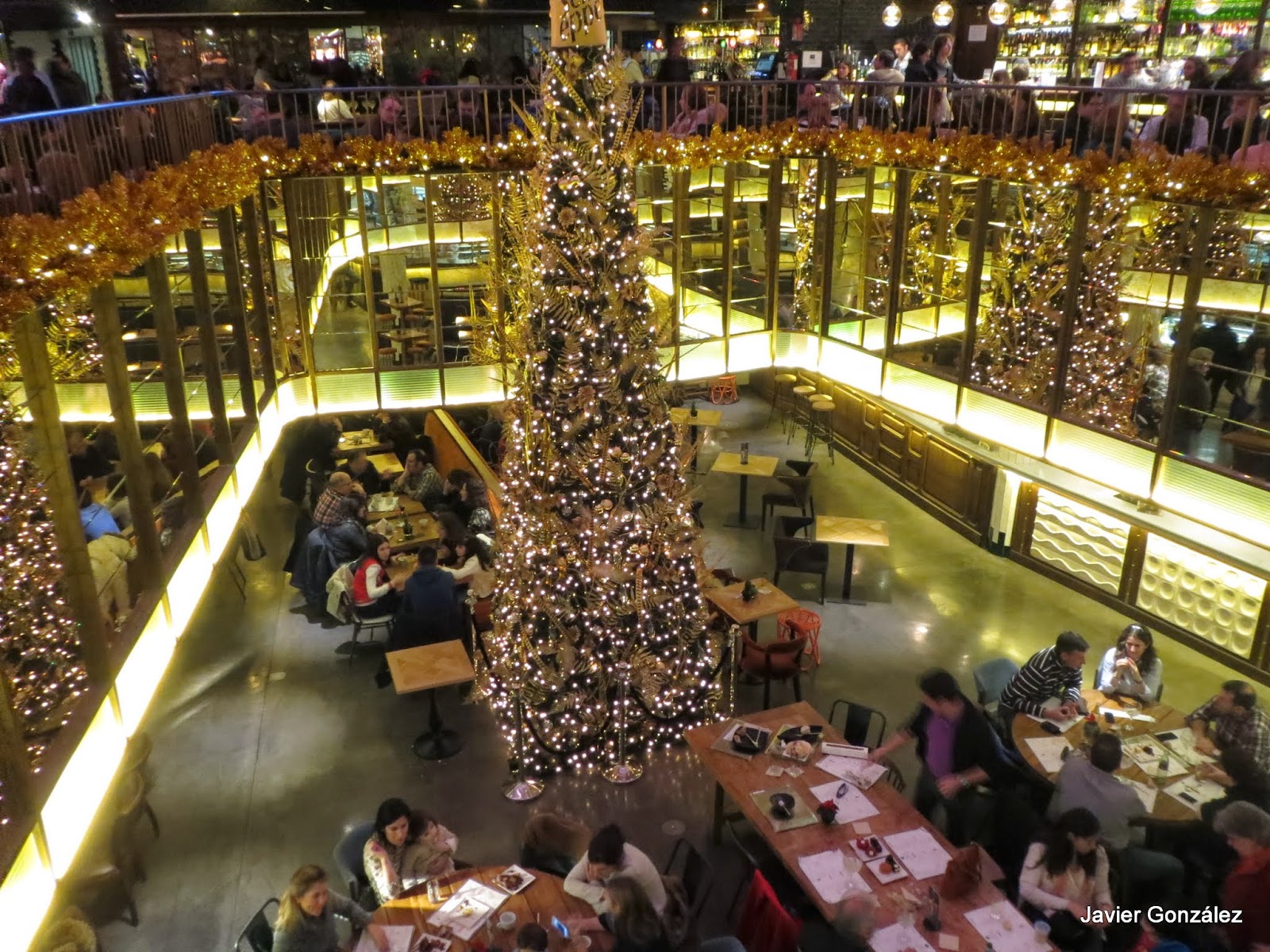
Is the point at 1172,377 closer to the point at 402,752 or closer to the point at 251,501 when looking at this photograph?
the point at 402,752

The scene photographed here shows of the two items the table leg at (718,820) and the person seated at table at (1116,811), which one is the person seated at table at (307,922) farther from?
the person seated at table at (1116,811)

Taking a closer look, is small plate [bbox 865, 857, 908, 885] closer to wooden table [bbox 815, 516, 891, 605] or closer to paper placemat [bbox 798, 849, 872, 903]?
paper placemat [bbox 798, 849, 872, 903]

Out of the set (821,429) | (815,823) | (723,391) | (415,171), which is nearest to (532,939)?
(815,823)

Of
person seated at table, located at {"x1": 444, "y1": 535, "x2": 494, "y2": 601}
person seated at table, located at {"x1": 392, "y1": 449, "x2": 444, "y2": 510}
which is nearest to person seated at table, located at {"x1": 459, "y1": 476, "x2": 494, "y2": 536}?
person seated at table, located at {"x1": 444, "y1": 535, "x2": 494, "y2": 601}

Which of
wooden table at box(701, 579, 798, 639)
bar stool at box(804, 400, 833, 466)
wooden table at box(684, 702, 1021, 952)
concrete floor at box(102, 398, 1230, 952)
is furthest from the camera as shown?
bar stool at box(804, 400, 833, 466)

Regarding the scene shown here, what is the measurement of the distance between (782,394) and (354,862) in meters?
12.3

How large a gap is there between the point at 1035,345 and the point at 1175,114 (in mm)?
2884

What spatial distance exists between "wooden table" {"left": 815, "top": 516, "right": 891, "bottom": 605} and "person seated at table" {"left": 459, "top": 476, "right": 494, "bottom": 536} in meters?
3.56

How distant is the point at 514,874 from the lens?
5.67 metres

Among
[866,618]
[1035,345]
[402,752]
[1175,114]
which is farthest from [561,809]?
[1175,114]

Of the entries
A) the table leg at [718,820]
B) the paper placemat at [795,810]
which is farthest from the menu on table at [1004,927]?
the table leg at [718,820]

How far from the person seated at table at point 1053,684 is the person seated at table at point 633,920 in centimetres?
355

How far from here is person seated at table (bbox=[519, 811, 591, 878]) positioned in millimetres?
6102

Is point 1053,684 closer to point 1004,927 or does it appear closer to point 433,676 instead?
point 1004,927
